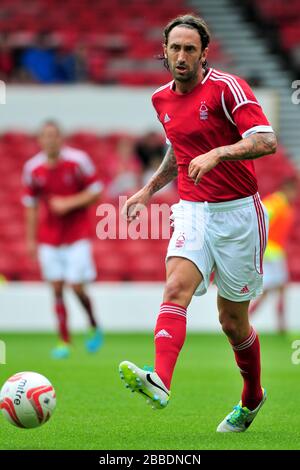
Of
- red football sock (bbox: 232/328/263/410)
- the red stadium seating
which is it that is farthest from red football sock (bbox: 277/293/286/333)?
red football sock (bbox: 232/328/263/410)

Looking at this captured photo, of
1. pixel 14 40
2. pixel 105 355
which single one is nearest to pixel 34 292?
pixel 105 355

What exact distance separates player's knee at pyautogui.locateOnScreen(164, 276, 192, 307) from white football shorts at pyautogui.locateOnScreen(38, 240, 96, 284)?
6694 millimetres

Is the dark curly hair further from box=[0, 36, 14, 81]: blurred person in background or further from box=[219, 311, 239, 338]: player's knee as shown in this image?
box=[0, 36, 14, 81]: blurred person in background

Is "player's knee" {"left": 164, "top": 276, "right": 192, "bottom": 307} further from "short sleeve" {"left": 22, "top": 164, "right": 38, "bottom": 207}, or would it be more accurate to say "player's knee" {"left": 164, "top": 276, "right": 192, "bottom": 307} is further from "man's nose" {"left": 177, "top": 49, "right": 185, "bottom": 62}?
"short sleeve" {"left": 22, "top": 164, "right": 38, "bottom": 207}

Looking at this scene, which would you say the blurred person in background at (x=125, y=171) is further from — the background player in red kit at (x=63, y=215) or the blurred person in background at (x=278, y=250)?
the background player in red kit at (x=63, y=215)

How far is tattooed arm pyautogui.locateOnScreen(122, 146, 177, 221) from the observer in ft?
22.0

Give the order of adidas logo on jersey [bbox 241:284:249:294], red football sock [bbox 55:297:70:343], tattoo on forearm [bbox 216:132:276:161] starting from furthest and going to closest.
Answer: red football sock [bbox 55:297:70:343], adidas logo on jersey [bbox 241:284:249:294], tattoo on forearm [bbox 216:132:276:161]

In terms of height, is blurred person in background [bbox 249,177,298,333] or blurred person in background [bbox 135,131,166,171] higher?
blurred person in background [bbox 135,131,166,171]

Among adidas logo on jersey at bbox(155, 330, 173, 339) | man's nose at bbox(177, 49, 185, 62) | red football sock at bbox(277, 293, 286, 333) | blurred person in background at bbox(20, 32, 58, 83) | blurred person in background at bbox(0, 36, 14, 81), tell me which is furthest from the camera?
blurred person in background at bbox(20, 32, 58, 83)

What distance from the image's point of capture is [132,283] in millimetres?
17031

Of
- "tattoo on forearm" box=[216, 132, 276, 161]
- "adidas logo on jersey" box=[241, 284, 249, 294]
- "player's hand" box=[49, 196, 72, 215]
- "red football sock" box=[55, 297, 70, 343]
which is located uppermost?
"tattoo on forearm" box=[216, 132, 276, 161]

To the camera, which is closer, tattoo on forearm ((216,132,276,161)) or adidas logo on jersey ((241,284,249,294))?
tattoo on forearm ((216,132,276,161))

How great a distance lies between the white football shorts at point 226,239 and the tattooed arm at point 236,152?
1.78ft

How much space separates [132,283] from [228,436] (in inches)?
417
